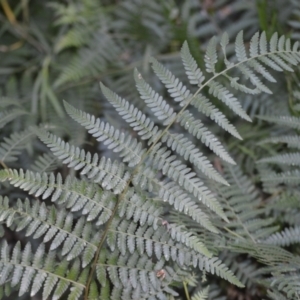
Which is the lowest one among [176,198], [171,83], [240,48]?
[176,198]

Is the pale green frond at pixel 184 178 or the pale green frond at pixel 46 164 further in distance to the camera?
the pale green frond at pixel 46 164

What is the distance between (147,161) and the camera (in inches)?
55.0

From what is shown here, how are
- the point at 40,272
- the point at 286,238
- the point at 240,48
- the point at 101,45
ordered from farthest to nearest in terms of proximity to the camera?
the point at 101,45
the point at 286,238
the point at 240,48
the point at 40,272

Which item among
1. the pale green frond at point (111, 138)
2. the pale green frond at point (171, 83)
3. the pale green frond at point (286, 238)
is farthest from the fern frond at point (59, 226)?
the pale green frond at point (286, 238)

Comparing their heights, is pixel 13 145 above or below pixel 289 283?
above

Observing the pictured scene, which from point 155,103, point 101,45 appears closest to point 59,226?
point 155,103

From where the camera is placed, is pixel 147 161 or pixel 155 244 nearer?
pixel 155 244

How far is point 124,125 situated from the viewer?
→ 198 cm

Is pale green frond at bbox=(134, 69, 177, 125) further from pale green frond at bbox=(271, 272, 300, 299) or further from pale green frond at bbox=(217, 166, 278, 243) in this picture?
pale green frond at bbox=(271, 272, 300, 299)

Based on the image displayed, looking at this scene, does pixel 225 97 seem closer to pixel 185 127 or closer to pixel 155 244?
pixel 185 127

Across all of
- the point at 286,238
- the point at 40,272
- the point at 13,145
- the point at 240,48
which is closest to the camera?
the point at 40,272

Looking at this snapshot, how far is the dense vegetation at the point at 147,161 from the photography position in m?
1.22

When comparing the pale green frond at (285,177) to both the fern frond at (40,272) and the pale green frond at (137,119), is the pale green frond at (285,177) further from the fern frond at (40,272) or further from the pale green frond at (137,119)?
the fern frond at (40,272)

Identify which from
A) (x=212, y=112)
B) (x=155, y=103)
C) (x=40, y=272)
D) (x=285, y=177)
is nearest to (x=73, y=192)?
(x=40, y=272)
